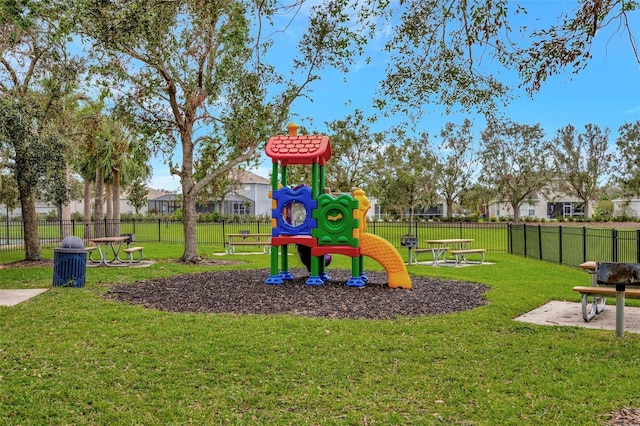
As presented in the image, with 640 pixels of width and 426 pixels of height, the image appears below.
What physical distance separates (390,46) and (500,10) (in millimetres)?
1530

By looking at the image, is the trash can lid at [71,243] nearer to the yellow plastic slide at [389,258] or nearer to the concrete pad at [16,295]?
the concrete pad at [16,295]

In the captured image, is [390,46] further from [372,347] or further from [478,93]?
[372,347]

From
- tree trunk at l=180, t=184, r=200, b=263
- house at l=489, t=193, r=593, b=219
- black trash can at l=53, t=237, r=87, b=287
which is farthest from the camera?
house at l=489, t=193, r=593, b=219

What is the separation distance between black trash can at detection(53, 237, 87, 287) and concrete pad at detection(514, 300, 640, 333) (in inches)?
366

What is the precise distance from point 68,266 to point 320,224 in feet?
19.1

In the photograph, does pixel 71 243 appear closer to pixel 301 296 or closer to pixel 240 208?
pixel 301 296

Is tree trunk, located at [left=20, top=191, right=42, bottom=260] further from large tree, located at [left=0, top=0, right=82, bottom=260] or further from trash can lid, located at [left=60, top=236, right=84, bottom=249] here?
trash can lid, located at [left=60, top=236, right=84, bottom=249]

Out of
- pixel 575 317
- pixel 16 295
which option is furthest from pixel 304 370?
pixel 16 295

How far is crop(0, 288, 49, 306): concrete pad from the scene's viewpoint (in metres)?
9.48

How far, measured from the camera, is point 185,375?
516 centimetres

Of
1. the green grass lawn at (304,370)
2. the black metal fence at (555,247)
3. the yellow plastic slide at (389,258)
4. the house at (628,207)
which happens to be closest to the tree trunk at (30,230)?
the green grass lawn at (304,370)

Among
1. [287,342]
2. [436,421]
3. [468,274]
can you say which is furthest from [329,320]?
[468,274]

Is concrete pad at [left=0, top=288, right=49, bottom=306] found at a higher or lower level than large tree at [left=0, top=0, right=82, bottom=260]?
lower

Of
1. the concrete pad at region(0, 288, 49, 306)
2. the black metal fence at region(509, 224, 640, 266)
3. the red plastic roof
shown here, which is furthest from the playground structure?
the black metal fence at region(509, 224, 640, 266)
